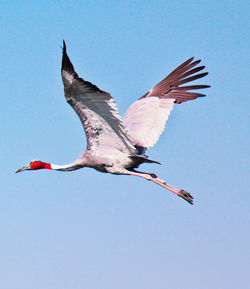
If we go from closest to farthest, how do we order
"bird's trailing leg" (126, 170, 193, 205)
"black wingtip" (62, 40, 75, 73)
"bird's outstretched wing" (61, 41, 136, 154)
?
"black wingtip" (62, 40, 75, 73), "bird's outstretched wing" (61, 41, 136, 154), "bird's trailing leg" (126, 170, 193, 205)

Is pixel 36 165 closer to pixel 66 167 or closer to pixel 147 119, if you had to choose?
pixel 66 167

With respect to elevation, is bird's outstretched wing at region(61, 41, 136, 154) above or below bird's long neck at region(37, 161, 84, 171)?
above

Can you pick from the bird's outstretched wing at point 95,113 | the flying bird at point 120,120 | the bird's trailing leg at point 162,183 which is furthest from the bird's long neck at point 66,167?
the bird's trailing leg at point 162,183

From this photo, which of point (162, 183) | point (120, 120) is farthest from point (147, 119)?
point (120, 120)

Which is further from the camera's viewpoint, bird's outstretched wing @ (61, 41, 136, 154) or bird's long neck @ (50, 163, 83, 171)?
bird's long neck @ (50, 163, 83, 171)

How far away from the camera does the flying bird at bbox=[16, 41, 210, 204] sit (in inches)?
645

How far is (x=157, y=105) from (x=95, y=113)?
465 centimetres

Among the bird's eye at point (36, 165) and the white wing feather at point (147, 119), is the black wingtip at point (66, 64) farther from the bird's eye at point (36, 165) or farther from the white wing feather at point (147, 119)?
the bird's eye at point (36, 165)

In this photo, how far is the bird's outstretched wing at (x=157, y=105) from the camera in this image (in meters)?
20.2

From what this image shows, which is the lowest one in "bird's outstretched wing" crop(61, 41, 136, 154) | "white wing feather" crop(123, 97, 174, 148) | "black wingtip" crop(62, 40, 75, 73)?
"bird's outstretched wing" crop(61, 41, 136, 154)

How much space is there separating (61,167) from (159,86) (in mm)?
5823

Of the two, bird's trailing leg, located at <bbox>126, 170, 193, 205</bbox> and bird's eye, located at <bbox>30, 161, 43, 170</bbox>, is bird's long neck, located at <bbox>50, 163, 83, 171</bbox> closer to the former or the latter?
bird's eye, located at <bbox>30, 161, 43, 170</bbox>

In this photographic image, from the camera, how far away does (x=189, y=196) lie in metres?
19.1

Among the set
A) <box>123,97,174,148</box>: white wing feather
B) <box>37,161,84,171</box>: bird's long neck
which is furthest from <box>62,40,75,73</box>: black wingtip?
<box>123,97,174,148</box>: white wing feather
